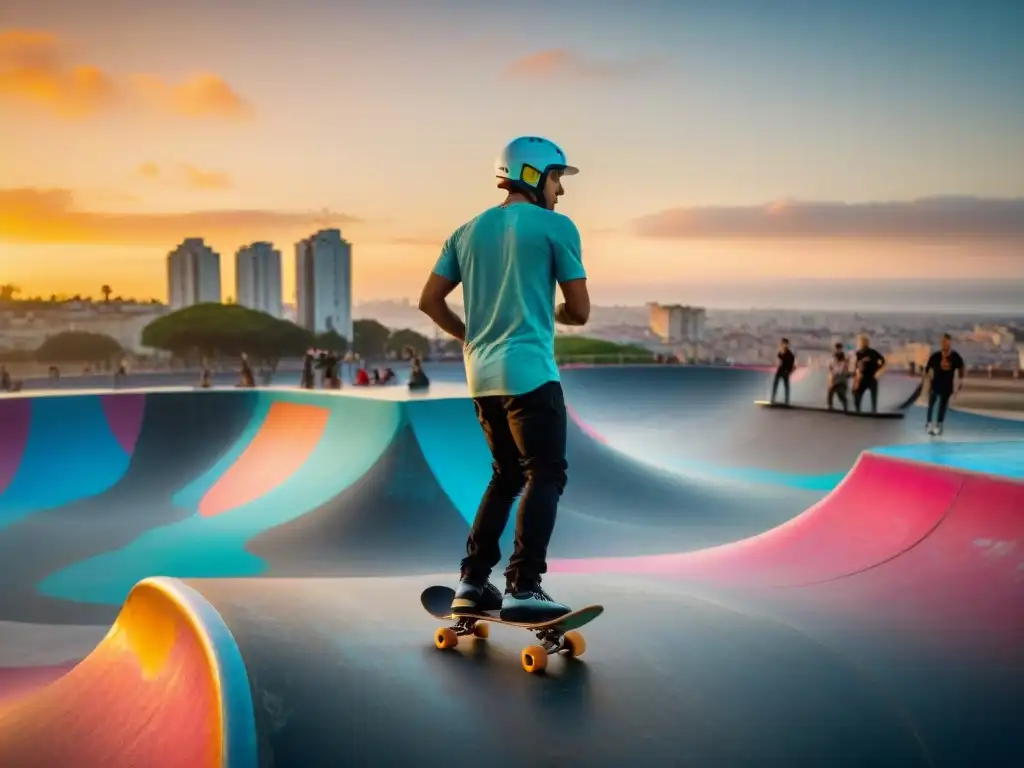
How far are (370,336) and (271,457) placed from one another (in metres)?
109

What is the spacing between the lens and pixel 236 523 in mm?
12297

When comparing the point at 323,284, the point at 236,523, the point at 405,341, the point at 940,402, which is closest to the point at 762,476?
the point at 940,402

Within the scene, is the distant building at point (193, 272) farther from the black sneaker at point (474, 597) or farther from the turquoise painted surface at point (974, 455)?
the black sneaker at point (474, 597)

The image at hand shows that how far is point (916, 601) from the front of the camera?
4914mm

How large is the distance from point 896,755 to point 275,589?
2759 mm

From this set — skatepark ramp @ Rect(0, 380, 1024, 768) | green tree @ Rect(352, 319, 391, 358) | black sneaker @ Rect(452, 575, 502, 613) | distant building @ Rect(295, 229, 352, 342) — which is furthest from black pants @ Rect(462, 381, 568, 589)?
green tree @ Rect(352, 319, 391, 358)

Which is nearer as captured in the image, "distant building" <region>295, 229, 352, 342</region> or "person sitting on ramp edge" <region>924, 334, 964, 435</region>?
"person sitting on ramp edge" <region>924, 334, 964, 435</region>

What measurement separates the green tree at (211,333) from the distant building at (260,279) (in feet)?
111

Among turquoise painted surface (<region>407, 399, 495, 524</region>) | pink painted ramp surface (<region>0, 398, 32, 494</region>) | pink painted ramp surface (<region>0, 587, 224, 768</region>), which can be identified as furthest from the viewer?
pink painted ramp surface (<region>0, 398, 32, 494</region>)

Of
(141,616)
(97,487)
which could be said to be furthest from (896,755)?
(97,487)

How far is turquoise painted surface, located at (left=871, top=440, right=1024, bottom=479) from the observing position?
19.9 ft

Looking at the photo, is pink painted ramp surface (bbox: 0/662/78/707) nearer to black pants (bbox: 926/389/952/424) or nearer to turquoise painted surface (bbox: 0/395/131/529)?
turquoise painted surface (bbox: 0/395/131/529)

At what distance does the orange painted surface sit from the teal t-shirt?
33.4ft

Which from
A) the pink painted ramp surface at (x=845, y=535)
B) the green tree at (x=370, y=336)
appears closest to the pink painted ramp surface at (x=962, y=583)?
the pink painted ramp surface at (x=845, y=535)
